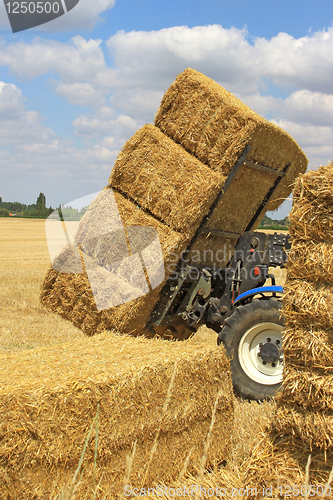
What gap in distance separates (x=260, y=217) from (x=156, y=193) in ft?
6.22

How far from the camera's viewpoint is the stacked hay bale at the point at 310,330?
305 centimetres

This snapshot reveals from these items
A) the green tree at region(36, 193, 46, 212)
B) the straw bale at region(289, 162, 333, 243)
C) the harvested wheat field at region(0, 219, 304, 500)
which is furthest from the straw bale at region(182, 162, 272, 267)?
the green tree at region(36, 193, 46, 212)

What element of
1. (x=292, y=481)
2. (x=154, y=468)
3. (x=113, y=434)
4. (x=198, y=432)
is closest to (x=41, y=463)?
(x=113, y=434)

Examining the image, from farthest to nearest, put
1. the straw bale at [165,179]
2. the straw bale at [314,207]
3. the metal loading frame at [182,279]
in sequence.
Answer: the metal loading frame at [182,279] < the straw bale at [165,179] < the straw bale at [314,207]

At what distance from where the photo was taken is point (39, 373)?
11.2 ft

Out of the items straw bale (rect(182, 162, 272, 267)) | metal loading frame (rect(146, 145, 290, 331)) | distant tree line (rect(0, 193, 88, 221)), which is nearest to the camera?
metal loading frame (rect(146, 145, 290, 331))

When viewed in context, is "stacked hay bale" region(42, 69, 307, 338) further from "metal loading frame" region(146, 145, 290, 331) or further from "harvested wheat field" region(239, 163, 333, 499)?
"harvested wheat field" region(239, 163, 333, 499)

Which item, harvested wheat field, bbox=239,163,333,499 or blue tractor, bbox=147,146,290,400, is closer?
harvested wheat field, bbox=239,163,333,499

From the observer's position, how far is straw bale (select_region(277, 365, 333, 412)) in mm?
3014

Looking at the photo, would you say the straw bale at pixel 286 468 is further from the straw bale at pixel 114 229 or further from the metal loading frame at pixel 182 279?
the straw bale at pixel 114 229

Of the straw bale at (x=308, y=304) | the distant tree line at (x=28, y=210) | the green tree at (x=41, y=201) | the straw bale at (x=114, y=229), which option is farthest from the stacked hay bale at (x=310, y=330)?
the green tree at (x=41, y=201)

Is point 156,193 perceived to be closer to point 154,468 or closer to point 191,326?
point 191,326

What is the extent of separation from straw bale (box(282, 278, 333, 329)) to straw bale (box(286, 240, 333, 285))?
0.18 ft

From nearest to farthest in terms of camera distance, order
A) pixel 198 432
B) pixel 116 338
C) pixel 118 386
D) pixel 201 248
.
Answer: pixel 118 386, pixel 198 432, pixel 116 338, pixel 201 248
